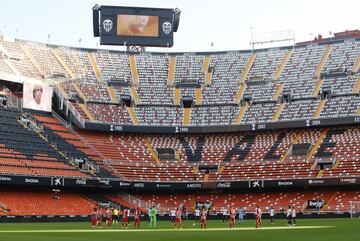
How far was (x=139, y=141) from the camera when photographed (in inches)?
3848

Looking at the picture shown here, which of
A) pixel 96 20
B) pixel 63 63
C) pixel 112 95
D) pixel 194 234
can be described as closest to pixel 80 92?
pixel 112 95

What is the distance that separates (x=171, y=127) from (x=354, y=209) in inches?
1185

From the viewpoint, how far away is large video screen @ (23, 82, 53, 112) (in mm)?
89438

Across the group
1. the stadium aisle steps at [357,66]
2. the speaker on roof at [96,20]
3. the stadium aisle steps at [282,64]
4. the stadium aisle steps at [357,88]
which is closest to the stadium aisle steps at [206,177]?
the stadium aisle steps at [282,64]

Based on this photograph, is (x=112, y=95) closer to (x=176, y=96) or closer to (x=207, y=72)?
(x=176, y=96)

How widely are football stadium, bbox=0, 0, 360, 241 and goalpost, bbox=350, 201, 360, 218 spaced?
27.1 inches

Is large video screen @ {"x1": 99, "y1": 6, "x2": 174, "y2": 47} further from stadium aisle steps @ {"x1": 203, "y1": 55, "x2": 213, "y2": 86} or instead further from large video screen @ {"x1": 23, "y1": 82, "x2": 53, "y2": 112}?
large video screen @ {"x1": 23, "y1": 82, "x2": 53, "y2": 112}

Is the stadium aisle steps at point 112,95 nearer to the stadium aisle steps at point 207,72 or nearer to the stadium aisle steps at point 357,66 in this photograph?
the stadium aisle steps at point 207,72

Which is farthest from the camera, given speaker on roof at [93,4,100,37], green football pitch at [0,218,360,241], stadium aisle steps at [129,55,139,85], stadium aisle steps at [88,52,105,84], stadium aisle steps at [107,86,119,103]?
speaker on roof at [93,4,100,37]

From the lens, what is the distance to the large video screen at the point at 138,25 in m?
107

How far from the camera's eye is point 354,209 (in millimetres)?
77125

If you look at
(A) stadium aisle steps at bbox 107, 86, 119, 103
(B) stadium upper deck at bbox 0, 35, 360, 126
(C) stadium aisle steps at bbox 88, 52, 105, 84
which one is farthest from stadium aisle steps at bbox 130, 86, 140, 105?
(C) stadium aisle steps at bbox 88, 52, 105, 84

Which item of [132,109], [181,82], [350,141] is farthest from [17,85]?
[350,141]

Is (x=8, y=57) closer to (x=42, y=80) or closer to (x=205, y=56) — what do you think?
(x=42, y=80)
